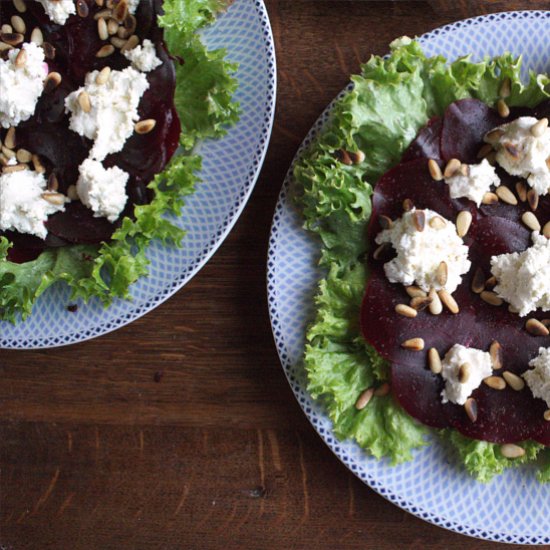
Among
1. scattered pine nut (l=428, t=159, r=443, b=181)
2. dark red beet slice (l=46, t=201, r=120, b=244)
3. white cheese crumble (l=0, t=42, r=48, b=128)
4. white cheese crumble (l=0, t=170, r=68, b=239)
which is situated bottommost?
dark red beet slice (l=46, t=201, r=120, b=244)

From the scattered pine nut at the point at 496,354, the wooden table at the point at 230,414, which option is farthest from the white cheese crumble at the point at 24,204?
the scattered pine nut at the point at 496,354

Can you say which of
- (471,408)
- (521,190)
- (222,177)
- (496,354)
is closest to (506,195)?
(521,190)

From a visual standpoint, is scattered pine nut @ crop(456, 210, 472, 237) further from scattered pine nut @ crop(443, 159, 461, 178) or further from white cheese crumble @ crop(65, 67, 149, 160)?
white cheese crumble @ crop(65, 67, 149, 160)

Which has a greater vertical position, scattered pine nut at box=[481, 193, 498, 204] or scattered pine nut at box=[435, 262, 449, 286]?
scattered pine nut at box=[481, 193, 498, 204]

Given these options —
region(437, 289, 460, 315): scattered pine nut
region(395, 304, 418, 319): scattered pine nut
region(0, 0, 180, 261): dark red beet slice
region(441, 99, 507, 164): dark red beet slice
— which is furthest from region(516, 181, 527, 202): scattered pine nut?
region(0, 0, 180, 261): dark red beet slice

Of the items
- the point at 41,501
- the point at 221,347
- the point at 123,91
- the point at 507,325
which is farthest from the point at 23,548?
the point at 507,325

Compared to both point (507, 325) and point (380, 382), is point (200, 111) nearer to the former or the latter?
point (380, 382)
